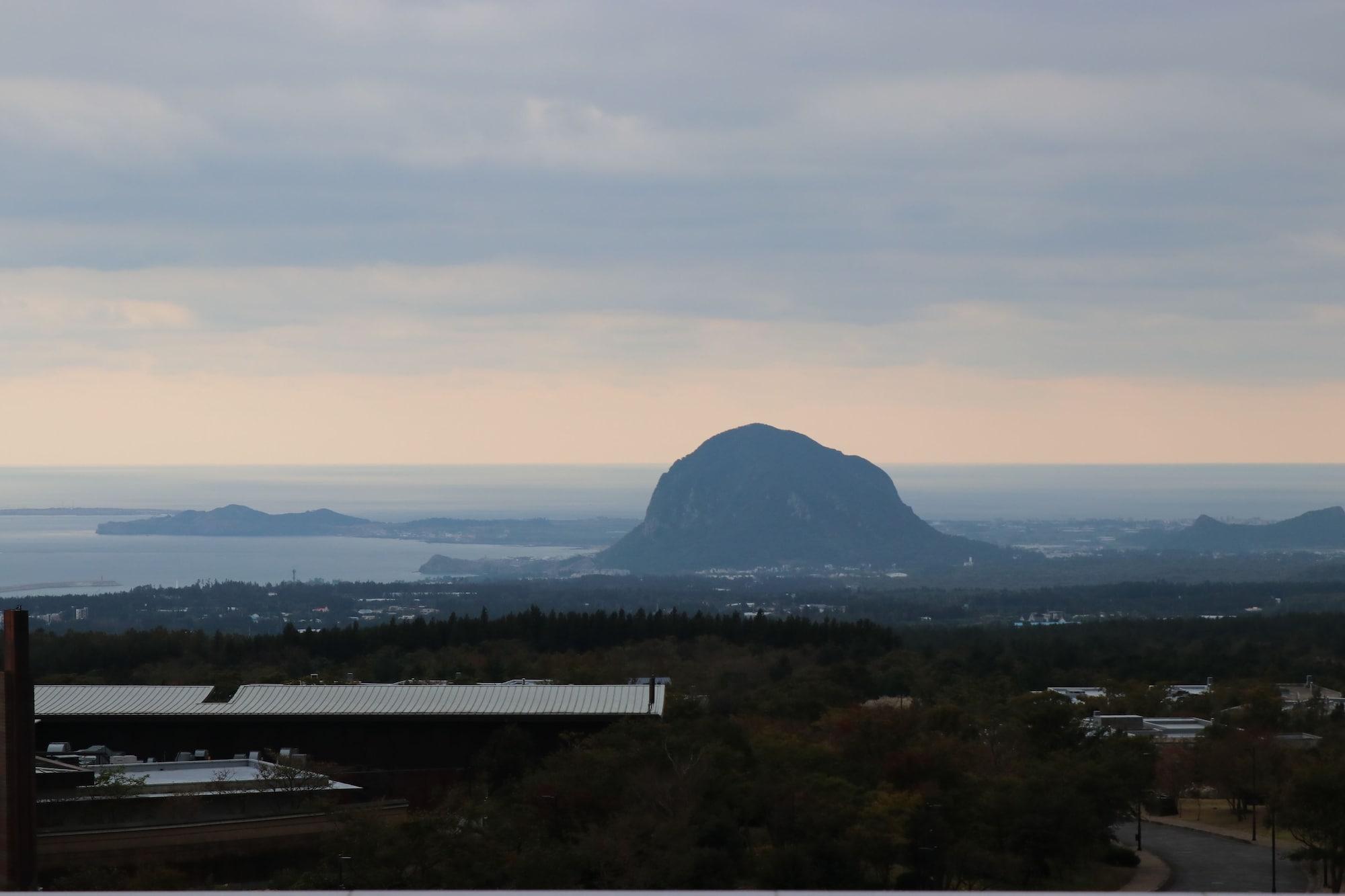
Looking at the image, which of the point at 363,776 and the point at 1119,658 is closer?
the point at 363,776

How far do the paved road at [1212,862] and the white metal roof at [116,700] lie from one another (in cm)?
2768

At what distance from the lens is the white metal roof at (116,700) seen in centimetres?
4281

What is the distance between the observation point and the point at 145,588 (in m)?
185

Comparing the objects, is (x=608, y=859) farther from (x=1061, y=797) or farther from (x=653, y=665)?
(x=653, y=665)

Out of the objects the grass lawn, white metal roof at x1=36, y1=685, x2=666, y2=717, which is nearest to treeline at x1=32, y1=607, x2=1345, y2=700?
the grass lawn

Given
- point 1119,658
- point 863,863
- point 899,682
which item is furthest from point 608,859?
point 1119,658

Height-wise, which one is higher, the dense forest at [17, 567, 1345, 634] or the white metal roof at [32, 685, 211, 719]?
the white metal roof at [32, 685, 211, 719]

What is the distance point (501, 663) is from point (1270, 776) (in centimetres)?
3671

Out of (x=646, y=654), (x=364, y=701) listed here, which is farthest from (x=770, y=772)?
(x=646, y=654)

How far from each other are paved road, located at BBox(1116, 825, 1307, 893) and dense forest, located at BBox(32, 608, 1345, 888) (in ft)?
6.53

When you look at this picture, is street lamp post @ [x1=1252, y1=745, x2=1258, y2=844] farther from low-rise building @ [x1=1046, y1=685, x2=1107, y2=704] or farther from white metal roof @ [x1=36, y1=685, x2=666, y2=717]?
white metal roof @ [x1=36, y1=685, x2=666, y2=717]

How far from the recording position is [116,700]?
145 ft

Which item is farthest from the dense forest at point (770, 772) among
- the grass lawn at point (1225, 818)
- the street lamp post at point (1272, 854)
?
the grass lawn at point (1225, 818)

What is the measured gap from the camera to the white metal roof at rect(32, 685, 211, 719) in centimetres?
4281
